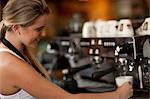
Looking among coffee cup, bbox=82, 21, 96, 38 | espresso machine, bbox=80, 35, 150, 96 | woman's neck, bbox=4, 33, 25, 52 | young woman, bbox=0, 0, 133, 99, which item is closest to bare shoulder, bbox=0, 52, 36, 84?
young woman, bbox=0, 0, 133, 99

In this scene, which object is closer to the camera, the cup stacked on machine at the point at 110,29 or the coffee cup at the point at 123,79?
the coffee cup at the point at 123,79

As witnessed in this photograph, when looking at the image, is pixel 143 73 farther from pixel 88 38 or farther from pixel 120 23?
pixel 88 38

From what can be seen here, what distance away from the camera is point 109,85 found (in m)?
1.65

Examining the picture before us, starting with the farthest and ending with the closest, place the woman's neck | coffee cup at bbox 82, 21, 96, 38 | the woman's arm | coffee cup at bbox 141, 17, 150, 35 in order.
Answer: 1. coffee cup at bbox 82, 21, 96, 38
2. coffee cup at bbox 141, 17, 150, 35
3. the woman's neck
4. the woman's arm

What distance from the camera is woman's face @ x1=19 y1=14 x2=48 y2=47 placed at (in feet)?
→ 3.99

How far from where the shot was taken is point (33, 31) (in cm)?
123

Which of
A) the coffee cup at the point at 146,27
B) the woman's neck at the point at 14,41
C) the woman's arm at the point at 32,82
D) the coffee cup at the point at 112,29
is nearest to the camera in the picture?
the woman's arm at the point at 32,82

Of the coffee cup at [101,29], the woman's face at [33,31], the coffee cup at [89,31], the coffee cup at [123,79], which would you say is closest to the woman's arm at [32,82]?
the woman's face at [33,31]

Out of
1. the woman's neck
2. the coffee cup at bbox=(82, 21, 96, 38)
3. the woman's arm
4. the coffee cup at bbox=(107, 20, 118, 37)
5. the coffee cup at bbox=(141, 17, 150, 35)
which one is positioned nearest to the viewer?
the woman's arm

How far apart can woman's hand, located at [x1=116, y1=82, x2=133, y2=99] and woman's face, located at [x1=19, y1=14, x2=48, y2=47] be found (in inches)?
15.1

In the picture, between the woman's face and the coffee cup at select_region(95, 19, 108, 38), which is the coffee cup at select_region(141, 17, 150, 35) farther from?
the woman's face

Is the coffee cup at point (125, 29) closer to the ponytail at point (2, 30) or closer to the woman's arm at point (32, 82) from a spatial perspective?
the woman's arm at point (32, 82)

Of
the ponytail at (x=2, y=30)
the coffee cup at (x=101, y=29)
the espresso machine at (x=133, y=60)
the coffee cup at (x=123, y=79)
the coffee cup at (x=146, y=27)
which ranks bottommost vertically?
the coffee cup at (x=123, y=79)

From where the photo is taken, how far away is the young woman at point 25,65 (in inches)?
46.1
